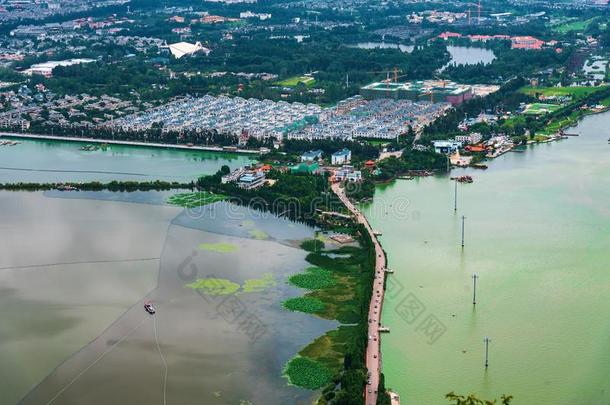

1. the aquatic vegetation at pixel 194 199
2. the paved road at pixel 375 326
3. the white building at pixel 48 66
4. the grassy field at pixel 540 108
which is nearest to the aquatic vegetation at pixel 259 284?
the paved road at pixel 375 326

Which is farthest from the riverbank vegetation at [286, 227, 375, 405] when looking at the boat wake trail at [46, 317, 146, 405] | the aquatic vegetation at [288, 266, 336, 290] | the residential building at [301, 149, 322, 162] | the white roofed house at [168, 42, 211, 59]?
the white roofed house at [168, 42, 211, 59]

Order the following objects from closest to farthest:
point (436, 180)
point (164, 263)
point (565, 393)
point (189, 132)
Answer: point (565, 393) < point (164, 263) < point (436, 180) < point (189, 132)

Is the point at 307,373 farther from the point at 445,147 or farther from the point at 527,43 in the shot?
the point at 527,43

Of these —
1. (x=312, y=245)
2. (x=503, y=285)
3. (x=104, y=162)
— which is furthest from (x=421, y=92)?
(x=503, y=285)

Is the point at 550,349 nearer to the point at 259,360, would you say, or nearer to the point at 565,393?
the point at 565,393

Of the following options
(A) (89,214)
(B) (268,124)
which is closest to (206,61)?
(B) (268,124)
